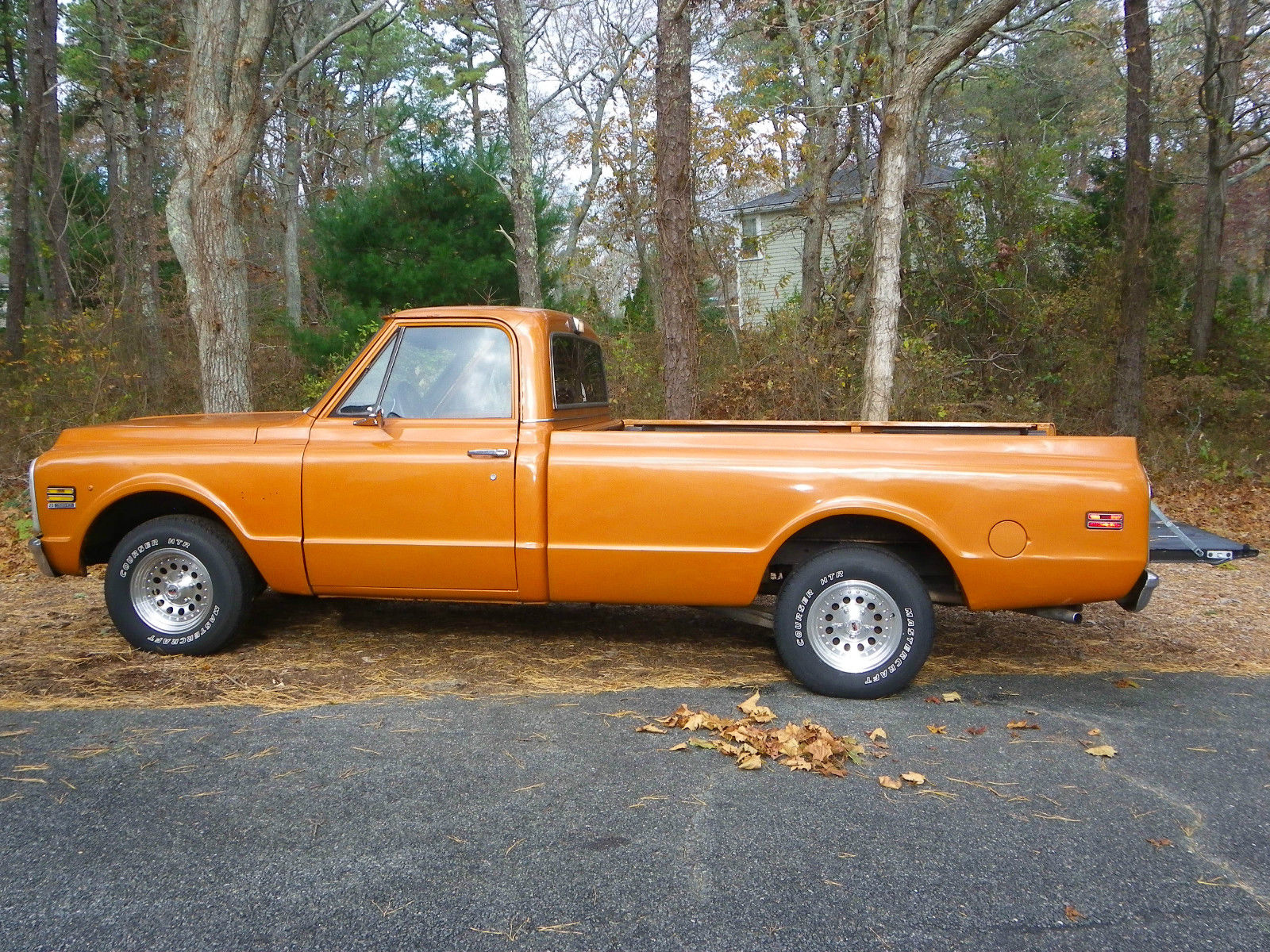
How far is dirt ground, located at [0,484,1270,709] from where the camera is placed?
5.05m

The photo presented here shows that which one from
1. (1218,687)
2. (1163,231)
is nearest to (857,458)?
(1218,687)

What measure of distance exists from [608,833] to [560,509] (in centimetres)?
195

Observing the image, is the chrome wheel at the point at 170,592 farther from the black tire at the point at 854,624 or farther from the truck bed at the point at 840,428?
the black tire at the point at 854,624

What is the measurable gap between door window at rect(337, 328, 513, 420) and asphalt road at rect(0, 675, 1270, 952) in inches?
63.7

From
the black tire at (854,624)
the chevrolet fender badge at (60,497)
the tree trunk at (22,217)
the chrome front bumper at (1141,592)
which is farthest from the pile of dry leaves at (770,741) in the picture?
the tree trunk at (22,217)

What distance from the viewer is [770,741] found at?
4227 millimetres

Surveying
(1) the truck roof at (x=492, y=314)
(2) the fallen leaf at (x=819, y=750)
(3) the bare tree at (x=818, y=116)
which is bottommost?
(2) the fallen leaf at (x=819, y=750)

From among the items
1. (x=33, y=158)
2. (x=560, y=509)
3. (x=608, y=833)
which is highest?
(x=33, y=158)

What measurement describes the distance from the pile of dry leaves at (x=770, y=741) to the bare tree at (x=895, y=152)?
517 cm

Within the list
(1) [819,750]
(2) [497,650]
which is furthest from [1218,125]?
(1) [819,750]

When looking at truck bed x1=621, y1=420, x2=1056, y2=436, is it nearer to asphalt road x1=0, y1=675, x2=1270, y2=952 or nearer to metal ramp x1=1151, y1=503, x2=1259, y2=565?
metal ramp x1=1151, y1=503, x2=1259, y2=565

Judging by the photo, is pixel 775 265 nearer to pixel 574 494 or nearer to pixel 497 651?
pixel 497 651

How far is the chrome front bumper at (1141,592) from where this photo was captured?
15.4ft

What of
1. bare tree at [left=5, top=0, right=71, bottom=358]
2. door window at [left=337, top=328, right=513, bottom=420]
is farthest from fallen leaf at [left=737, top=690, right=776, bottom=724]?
bare tree at [left=5, top=0, right=71, bottom=358]
